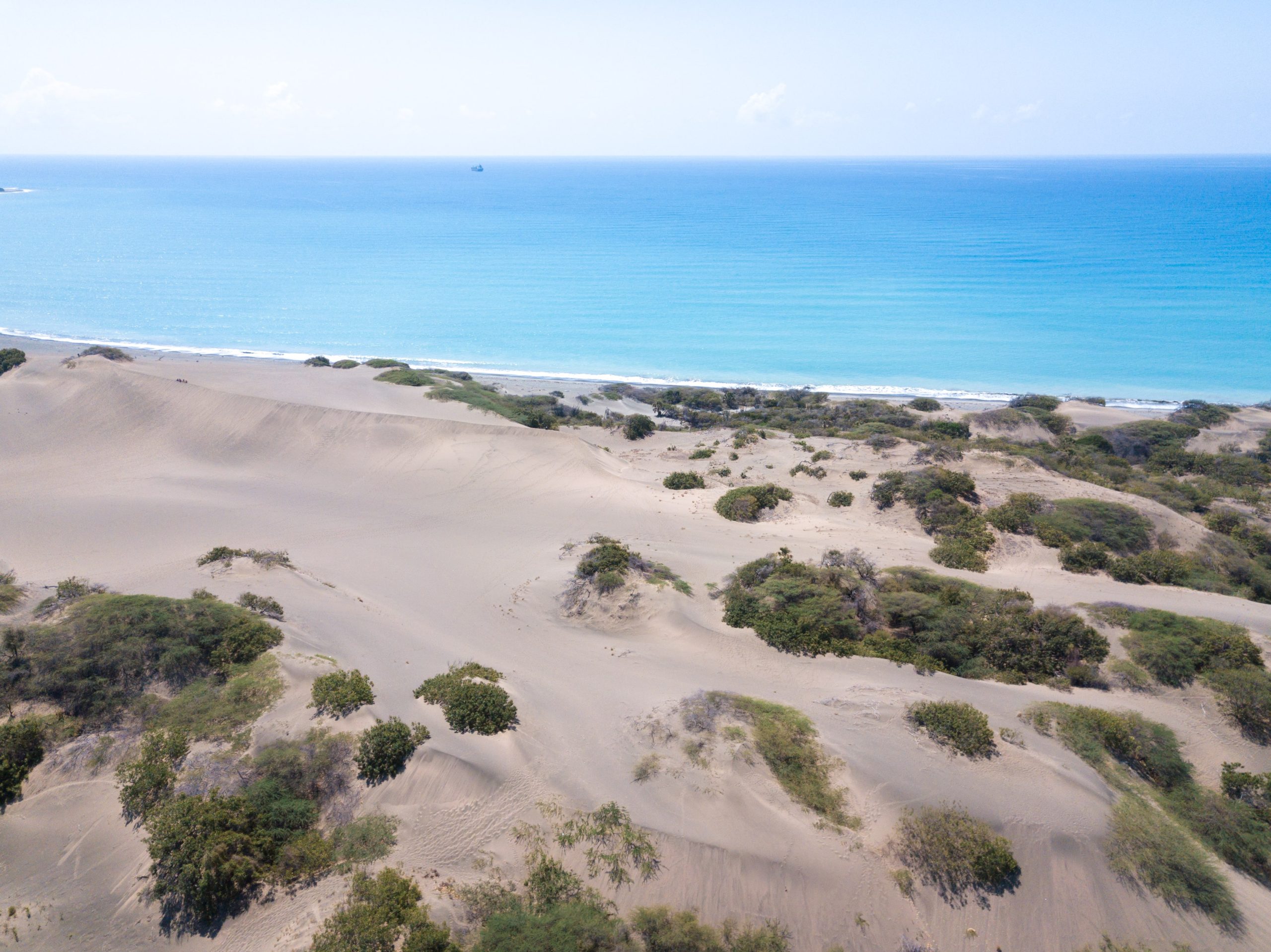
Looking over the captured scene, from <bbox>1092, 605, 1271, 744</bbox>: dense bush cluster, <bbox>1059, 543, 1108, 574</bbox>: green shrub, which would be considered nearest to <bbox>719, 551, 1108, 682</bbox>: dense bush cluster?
<bbox>1092, 605, 1271, 744</bbox>: dense bush cluster

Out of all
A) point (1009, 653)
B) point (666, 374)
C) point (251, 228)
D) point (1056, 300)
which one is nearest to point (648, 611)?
point (1009, 653)

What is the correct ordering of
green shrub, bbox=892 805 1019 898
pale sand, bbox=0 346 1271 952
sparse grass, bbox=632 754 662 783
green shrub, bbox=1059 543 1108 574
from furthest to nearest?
1. green shrub, bbox=1059 543 1108 574
2. sparse grass, bbox=632 754 662 783
3. green shrub, bbox=892 805 1019 898
4. pale sand, bbox=0 346 1271 952

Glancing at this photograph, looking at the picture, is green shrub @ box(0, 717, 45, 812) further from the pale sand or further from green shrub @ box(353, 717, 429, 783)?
green shrub @ box(353, 717, 429, 783)

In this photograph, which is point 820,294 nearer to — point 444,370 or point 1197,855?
point 444,370

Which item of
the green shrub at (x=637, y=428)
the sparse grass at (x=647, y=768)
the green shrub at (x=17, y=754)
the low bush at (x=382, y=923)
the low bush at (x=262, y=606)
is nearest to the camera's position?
the low bush at (x=382, y=923)

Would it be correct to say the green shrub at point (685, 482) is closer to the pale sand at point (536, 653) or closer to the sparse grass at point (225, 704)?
the pale sand at point (536, 653)

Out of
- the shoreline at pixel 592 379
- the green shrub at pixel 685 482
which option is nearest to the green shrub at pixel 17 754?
the green shrub at pixel 685 482

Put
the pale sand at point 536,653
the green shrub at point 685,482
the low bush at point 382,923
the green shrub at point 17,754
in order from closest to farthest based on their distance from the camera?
the low bush at point 382,923 < the pale sand at point 536,653 < the green shrub at point 17,754 < the green shrub at point 685,482
